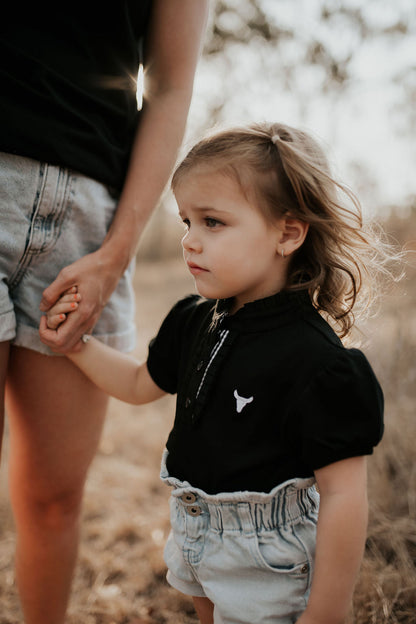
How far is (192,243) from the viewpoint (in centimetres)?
124

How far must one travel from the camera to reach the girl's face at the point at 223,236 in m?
1.21

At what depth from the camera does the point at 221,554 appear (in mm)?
1217

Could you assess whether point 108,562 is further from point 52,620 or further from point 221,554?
point 221,554

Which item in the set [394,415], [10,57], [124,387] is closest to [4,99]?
[10,57]

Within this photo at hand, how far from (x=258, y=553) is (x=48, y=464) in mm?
693

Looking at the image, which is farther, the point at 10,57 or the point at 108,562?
the point at 108,562

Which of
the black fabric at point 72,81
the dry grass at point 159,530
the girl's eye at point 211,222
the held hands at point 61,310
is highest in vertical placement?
the black fabric at point 72,81

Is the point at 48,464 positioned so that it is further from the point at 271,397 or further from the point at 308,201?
the point at 308,201

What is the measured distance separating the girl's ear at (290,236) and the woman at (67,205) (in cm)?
45

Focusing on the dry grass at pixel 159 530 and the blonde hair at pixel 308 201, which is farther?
the dry grass at pixel 159 530

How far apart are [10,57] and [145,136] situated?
0.41m

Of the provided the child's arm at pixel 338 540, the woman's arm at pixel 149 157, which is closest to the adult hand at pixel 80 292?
the woman's arm at pixel 149 157

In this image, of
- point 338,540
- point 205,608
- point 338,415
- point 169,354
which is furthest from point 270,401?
point 205,608

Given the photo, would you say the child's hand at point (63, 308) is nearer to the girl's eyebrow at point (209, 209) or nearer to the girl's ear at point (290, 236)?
the girl's eyebrow at point (209, 209)
